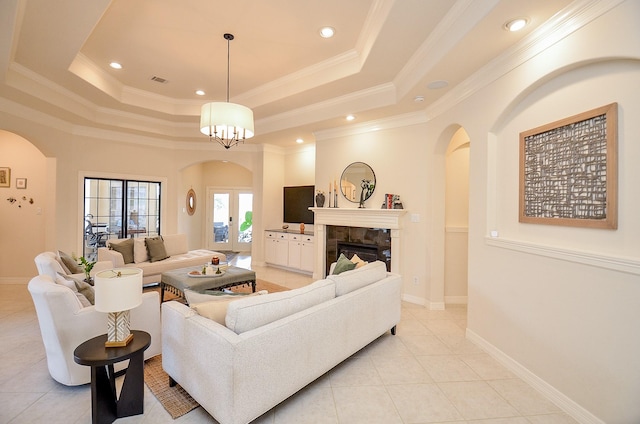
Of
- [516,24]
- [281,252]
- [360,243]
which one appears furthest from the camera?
[281,252]

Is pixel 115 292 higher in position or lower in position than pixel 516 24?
lower

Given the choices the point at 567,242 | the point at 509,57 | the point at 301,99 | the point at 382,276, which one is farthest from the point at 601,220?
the point at 301,99

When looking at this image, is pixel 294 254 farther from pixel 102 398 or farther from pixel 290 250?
pixel 102 398

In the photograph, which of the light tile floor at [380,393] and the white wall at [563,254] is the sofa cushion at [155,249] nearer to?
the light tile floor at [380,393]

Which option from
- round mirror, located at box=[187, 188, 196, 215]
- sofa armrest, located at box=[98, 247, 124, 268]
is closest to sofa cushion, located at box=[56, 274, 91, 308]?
sofa armrest, located at box=[98, 247, 124, 268]

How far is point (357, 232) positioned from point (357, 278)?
244 cm

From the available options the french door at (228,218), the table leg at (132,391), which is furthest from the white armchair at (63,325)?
the french door at (228,218)

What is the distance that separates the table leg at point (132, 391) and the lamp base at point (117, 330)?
155mm

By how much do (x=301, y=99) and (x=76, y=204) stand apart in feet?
15.4

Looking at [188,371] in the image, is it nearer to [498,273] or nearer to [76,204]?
[498,273]

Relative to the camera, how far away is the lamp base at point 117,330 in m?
1.97

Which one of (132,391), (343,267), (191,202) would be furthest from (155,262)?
(191,202)

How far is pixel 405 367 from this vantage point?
2762 mm

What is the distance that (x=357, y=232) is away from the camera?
5.34 m
